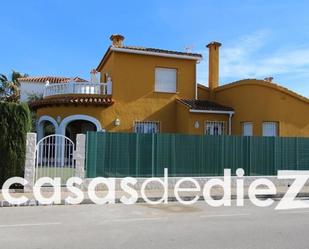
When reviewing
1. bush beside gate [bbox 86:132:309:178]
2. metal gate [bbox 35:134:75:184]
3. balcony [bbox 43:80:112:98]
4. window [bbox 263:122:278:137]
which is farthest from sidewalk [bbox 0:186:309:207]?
balcony [bbox 43:80:112:98]

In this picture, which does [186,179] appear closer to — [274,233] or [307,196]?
[307,196]

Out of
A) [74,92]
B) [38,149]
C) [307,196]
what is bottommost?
[307,196]

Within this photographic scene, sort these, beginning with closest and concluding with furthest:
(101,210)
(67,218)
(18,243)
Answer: (18,243), (67,218), (101,210)

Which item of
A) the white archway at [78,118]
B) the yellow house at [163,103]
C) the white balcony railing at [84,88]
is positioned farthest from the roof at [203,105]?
the white archway at [78,118]

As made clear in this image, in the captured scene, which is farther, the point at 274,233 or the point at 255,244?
the point at 274,233

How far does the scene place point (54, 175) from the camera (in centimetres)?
1476

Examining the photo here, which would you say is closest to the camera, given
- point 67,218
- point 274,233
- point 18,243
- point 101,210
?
point 18,243

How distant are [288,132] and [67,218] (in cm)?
1479

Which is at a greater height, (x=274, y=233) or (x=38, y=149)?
(x=38, y=149)

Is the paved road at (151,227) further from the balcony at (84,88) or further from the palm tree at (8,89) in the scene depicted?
the palm tree at (8,89)

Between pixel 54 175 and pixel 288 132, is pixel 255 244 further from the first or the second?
pixel 288 132

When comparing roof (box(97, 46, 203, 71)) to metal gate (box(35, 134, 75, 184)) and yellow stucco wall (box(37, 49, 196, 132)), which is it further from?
metal gate (box(35, 134, 75, 184))

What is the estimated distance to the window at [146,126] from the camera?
22.6 meters

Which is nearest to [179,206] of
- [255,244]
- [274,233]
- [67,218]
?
[67,218]
